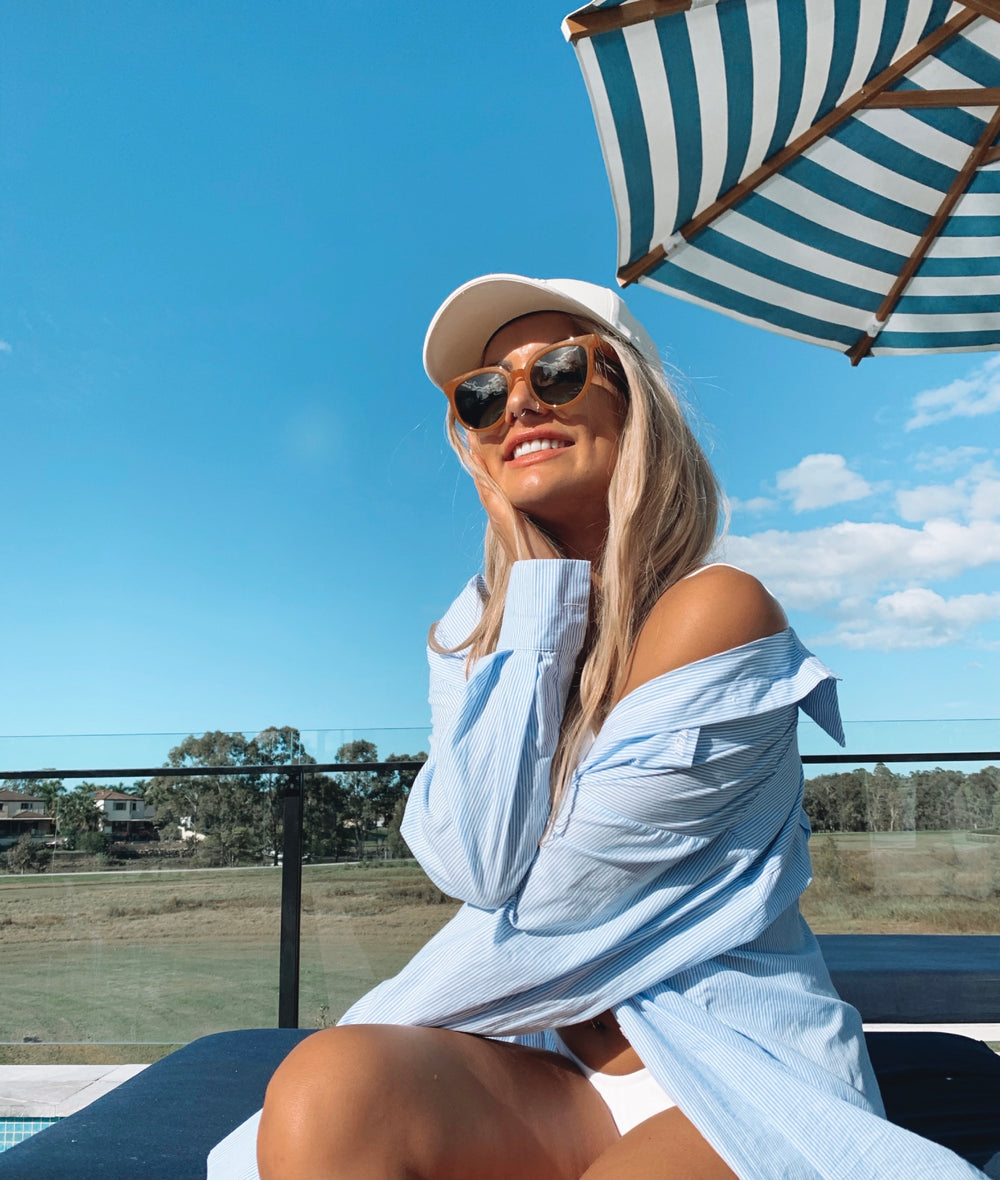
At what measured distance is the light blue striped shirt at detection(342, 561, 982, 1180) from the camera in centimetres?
104

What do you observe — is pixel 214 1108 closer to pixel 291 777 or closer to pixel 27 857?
pixel 291 777

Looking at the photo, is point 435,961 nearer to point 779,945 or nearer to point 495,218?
point 779,945

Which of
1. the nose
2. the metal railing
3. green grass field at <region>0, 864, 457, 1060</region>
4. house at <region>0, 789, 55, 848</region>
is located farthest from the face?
Result: house at <region>0, 789, 55, 848</region>

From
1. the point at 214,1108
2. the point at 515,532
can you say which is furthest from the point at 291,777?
the point at 515,532

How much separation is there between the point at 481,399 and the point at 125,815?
3.88 meters

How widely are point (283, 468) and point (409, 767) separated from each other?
44051mm

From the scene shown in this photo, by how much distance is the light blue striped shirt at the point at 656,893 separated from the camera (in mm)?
1035

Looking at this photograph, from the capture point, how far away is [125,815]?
4641 millimetres

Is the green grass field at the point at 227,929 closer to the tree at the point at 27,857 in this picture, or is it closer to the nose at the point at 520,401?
the tree at the point at 27,857

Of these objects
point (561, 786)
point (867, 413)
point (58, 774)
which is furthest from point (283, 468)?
point (561, 786)

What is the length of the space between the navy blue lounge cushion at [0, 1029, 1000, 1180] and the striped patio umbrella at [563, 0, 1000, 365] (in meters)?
2.72

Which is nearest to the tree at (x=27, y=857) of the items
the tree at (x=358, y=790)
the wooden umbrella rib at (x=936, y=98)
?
the tree at (x=358, y=790)

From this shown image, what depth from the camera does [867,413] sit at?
46094 mm

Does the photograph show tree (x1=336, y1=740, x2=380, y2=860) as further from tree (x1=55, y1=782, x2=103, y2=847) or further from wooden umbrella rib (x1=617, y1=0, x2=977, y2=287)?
wooden umbrella rib (x1=617, y1=0, x2=977, y2=287)
